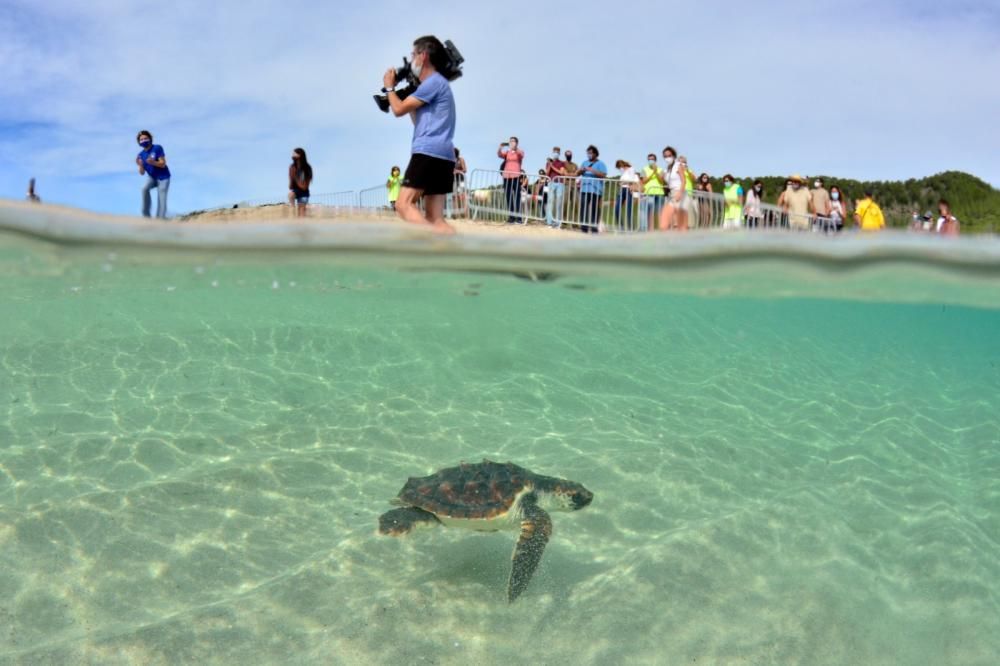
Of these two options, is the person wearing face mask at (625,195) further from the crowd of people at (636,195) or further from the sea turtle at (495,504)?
the sea turtle at (495,504)

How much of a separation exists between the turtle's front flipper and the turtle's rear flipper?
0.84 m

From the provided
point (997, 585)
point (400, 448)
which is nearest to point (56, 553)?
point (400, 448)

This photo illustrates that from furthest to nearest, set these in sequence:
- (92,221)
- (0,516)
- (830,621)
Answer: (92,221), (0,516), (830,621)

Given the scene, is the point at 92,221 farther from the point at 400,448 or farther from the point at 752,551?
the point at 752,551

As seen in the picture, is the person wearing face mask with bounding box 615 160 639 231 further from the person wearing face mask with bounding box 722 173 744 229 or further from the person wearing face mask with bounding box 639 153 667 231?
the person wearing face mask with bounding box 722 173 744 229

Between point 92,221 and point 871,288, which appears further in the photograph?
point 871,288

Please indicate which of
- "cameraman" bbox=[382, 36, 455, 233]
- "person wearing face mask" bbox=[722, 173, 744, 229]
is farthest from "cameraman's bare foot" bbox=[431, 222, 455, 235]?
"person wearing face mask" bbox=[722, 173, 744, 229]

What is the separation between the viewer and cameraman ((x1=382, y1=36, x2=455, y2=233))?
723 cm

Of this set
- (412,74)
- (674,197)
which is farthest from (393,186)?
(412,74)

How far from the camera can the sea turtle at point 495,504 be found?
21.2 ft

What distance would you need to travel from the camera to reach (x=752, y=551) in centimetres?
832

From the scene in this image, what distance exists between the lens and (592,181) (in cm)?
1830

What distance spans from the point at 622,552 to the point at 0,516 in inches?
283

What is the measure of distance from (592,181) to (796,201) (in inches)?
200
